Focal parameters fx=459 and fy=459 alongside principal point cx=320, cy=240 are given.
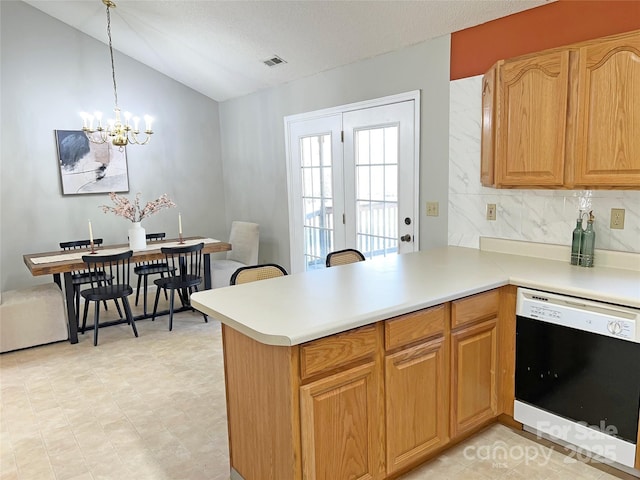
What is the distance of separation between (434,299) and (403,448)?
0.70 meters

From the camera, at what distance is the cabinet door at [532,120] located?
2416 mm

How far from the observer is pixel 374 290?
2.21 meters

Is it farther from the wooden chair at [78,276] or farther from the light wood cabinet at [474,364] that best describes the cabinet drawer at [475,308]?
the wooden chair at [78,276]

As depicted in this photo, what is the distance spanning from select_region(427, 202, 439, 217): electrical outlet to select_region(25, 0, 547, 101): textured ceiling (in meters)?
1.22

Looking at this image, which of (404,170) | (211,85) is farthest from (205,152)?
(404,170)

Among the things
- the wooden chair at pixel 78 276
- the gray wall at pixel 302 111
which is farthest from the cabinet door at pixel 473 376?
the wooden chair at pixel 78 276

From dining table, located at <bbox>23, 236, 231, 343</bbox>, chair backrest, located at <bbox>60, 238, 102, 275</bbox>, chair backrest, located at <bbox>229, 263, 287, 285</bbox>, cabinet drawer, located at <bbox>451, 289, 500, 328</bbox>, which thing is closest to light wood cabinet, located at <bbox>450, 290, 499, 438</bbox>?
cabinet drawer, located at <bbox>451, 289, 500, 328</bbox>

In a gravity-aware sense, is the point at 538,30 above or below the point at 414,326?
above

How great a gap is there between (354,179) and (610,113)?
225 cm

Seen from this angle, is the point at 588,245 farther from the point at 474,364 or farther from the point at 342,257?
the point at 342,257

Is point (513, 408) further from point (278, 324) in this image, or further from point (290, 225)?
point (290, 225)

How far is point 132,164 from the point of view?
5621mm

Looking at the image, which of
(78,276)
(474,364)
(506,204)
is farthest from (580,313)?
(78,276)

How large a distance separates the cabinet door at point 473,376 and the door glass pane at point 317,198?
7.77 ft
